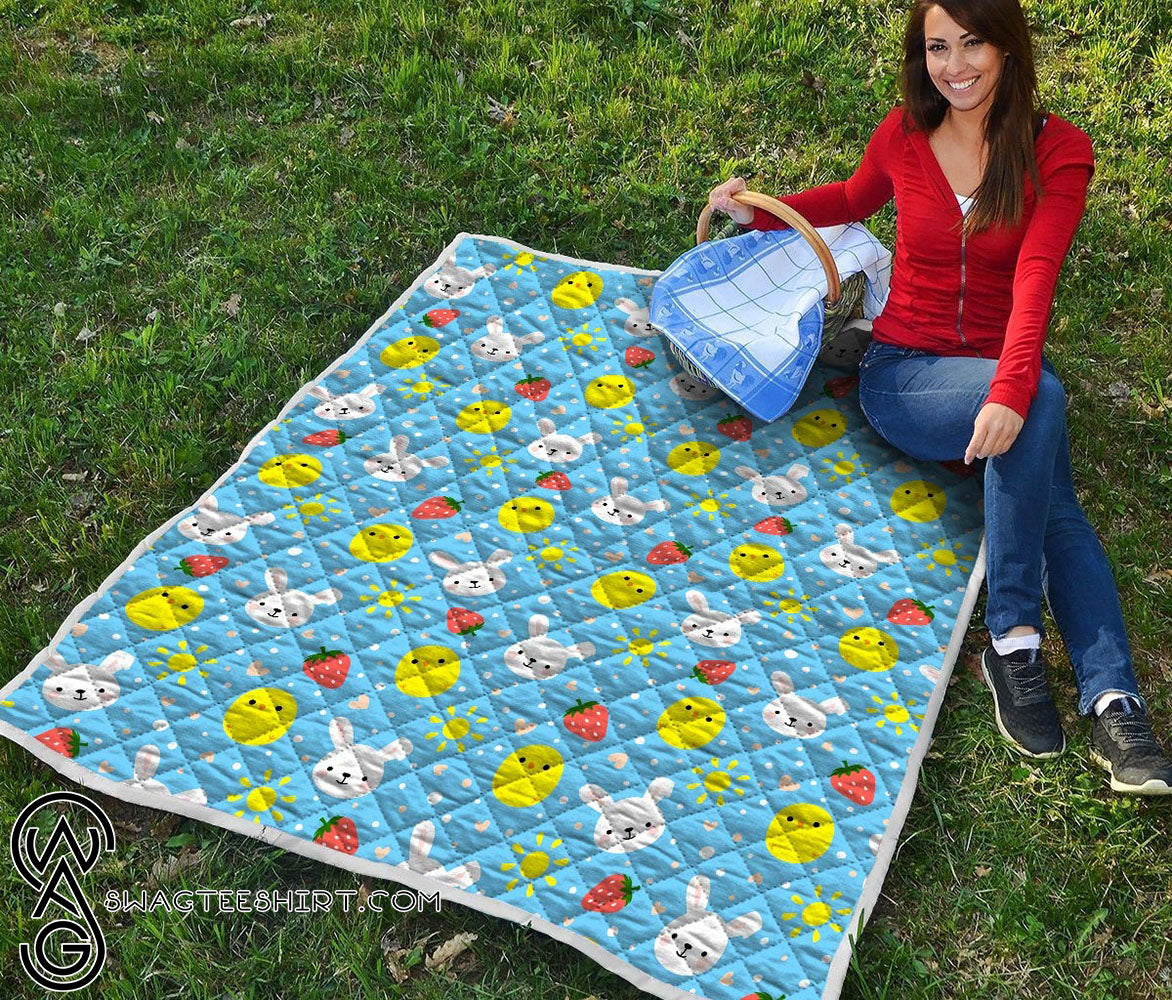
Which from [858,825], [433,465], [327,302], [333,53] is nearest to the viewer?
[858,825]

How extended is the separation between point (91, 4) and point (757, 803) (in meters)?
4.39

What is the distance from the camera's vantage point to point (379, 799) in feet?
8.98

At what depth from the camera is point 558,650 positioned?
3.02m

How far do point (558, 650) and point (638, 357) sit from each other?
1.11 m

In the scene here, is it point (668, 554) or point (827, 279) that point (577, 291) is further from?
point (668, 554)

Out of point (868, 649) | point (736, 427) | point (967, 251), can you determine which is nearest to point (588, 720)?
point (868, 649)

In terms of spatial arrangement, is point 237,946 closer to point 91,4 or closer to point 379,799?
point 379,799

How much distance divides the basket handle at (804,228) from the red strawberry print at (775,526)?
676mm

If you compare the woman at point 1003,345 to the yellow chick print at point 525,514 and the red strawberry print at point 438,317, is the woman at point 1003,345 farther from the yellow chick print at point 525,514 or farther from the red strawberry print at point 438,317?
the red strawberry print at point 438,317

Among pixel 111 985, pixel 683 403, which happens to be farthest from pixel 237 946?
pixel 683 403

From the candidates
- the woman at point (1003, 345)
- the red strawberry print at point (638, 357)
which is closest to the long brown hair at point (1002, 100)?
the woman at point (1003, 345)

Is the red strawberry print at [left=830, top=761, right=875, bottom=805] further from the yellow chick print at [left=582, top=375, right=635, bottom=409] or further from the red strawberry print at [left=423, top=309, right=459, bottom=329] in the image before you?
the red strawberry print at [left=423, top=309, right=459, bottom=329]

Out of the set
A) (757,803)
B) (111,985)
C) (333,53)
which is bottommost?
(111,985)

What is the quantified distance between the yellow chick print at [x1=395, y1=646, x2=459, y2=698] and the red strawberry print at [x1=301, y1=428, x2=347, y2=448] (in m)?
0.77
